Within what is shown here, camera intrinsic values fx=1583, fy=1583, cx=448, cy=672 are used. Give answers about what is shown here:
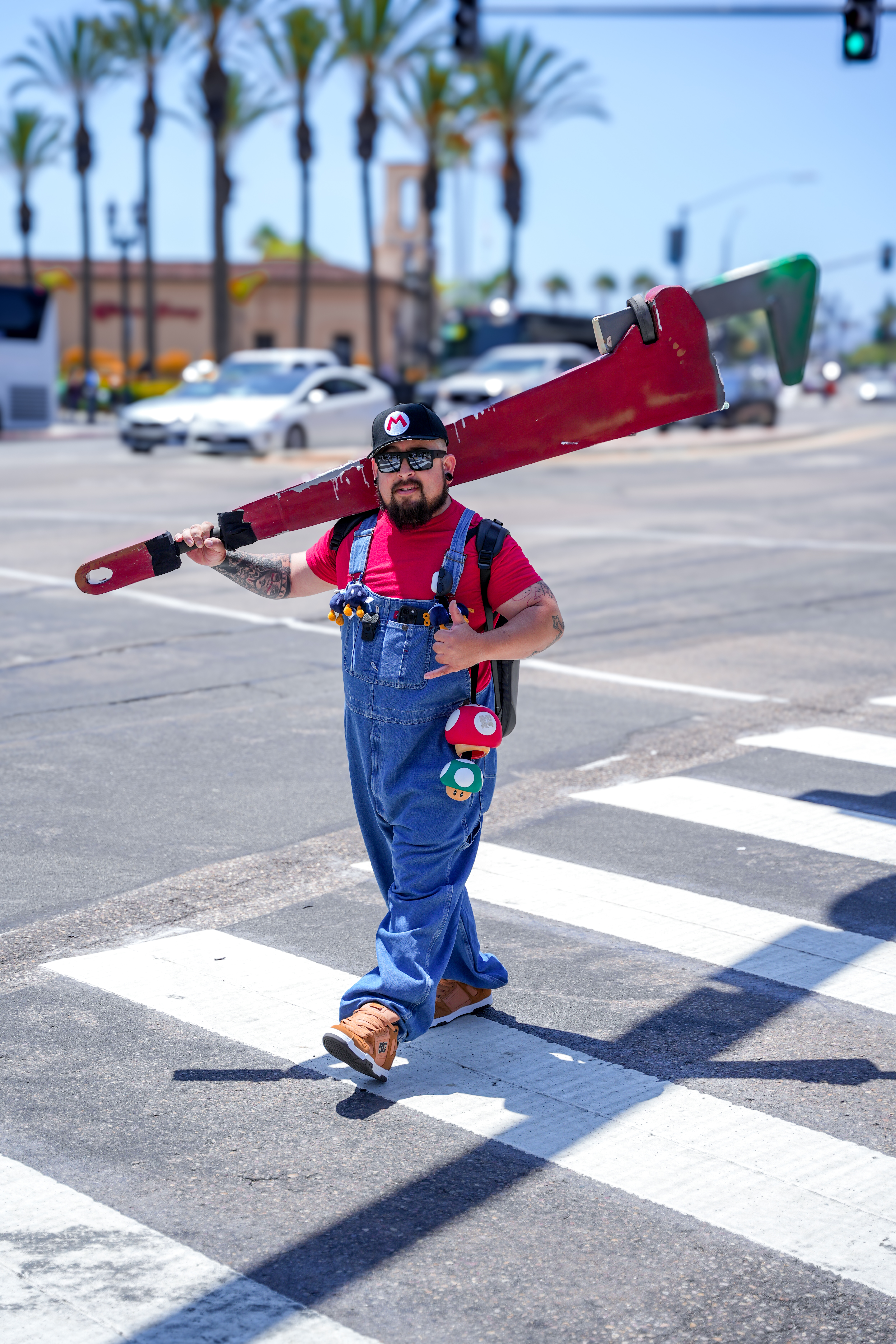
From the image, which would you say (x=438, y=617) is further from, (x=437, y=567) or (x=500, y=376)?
(x=500, y=376)

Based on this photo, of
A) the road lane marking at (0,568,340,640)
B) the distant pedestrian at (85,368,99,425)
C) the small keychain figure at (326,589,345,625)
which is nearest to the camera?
the small keychain figure at (326,589,345,625)

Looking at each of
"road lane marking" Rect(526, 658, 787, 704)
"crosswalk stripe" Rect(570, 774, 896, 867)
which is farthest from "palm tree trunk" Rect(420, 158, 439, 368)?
"crosswalk stripe" Rect(570, 774, 896, 867)

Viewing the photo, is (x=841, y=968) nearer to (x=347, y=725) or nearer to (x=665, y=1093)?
(x=665, y=1093)

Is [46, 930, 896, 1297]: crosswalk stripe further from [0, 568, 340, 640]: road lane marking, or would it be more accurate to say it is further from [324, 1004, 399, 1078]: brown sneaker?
[0, 568, 340, 640]: road lane marking

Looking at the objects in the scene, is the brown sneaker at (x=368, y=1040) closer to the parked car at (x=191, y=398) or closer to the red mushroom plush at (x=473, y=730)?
the red mushroom plush at (x=473, y=730)

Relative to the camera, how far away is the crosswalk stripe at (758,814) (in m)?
6.59

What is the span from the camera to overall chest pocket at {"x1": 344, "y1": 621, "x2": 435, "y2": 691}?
13.9ft

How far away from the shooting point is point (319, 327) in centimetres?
7394

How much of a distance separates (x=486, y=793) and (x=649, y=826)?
2.44 metres

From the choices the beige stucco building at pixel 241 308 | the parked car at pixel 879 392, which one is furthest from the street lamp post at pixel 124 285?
the parked car at pixel 879 392

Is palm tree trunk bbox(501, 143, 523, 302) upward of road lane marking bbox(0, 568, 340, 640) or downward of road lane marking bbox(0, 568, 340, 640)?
upward

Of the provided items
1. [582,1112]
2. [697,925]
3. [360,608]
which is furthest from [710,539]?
[582,1112]

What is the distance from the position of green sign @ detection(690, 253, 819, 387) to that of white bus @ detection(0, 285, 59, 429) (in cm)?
3295

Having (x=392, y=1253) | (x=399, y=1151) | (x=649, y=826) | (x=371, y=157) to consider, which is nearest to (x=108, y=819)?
(x=649, y=826)
